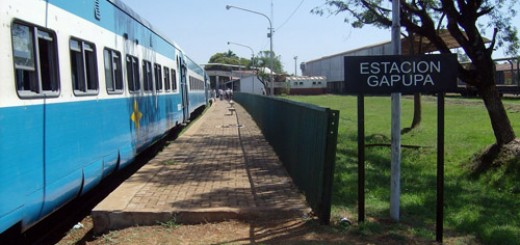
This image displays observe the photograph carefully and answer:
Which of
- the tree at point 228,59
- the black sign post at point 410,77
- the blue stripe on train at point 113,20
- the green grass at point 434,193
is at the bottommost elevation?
the green grass at point 434,193

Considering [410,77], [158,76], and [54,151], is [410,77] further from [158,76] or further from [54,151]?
[158,76]

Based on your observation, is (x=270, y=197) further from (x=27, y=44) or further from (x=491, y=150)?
(x=491, y=150)

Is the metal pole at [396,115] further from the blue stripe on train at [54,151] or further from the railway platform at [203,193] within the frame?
the blue stripe on train at [54,151]

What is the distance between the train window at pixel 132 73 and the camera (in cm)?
950

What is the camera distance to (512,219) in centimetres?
705

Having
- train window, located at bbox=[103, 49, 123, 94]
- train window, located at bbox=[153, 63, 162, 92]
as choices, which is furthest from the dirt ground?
train window, located at bbox=[153, 63, 162, 92]

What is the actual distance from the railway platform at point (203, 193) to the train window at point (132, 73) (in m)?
1.48

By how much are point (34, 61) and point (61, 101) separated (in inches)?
29.4

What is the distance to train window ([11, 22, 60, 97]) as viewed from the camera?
4953 millimetres

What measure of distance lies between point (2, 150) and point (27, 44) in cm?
112

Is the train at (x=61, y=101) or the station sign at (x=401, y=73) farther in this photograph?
the station sign at (x=401, y=73)

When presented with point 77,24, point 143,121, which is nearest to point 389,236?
point 77,24

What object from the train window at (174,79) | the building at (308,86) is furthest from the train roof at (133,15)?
the building at (308,86)

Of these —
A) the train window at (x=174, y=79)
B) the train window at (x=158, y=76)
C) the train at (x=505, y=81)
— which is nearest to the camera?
the train window at (x=158, y=76)
